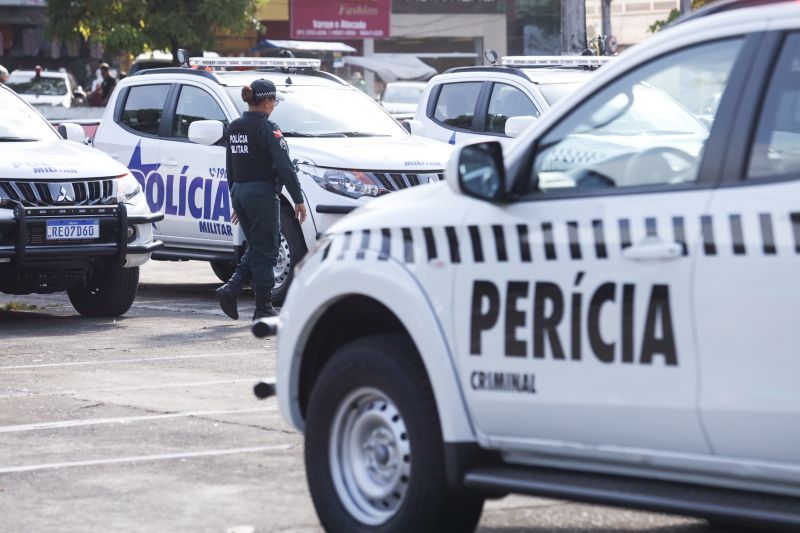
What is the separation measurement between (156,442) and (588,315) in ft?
11.0

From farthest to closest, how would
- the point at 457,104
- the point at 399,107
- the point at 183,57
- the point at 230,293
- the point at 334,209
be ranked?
the point at 399,107 → the point at 457,104 → the point at 183,57 → the point at 334,209 → the point at 230,293

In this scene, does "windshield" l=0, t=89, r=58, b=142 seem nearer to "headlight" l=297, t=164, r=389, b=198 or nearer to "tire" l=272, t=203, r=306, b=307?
"tire" l=272, t=203, r=306, b=307

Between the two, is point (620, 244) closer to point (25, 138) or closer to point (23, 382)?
point (23, 382)

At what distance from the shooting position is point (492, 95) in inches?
619

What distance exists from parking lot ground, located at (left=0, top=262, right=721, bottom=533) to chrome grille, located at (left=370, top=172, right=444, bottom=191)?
5.22 feet

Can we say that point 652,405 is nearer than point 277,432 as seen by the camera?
Yes

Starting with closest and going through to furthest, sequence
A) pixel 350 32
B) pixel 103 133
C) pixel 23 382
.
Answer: pixel 23 382, pixel 103 133, pixel 350 32

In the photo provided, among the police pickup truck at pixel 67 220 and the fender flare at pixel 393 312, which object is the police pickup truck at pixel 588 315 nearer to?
the fender flare at pixel 393 312

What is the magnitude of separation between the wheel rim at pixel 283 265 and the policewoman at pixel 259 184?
38.5 inches

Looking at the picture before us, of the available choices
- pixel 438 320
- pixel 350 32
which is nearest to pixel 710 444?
pixel 438 320

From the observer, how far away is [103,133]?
15.1 m

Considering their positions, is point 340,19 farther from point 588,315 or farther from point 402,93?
point 588,315

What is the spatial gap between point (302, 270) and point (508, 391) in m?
1.03

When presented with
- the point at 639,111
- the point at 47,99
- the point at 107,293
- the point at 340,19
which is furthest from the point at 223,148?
the point at 340,19
